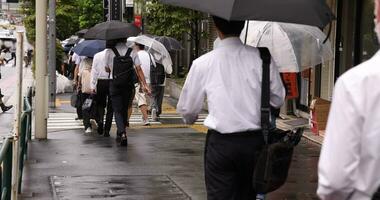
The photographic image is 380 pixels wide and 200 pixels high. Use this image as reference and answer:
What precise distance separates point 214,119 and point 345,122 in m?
1.86

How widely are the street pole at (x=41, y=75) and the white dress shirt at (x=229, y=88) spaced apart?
7.46 meters

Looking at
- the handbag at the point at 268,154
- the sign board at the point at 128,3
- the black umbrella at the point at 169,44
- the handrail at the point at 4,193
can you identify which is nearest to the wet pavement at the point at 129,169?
the handrail at the point at 4,193

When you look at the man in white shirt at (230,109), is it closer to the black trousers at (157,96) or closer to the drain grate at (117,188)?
the drain grate at (117,188)

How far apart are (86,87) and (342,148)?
10.8 meters

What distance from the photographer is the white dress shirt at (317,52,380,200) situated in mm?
2611

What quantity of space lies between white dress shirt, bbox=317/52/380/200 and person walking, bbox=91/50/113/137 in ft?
28.8

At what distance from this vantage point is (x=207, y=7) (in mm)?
4586

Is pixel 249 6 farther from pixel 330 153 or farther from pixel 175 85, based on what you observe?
pixel 175 85

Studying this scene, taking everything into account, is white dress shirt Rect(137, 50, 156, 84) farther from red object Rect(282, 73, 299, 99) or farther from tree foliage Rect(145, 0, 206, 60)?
tree foliage Rect(145, 0, 206, 60)

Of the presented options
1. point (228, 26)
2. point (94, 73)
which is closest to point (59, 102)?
point (94, 73)

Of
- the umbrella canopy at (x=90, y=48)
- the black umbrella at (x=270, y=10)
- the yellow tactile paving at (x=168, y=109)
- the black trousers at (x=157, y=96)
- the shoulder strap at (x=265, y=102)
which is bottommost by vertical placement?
the yellow tactile paving at (x=168, y=109)

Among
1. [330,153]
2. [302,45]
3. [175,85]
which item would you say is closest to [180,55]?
[175,85]

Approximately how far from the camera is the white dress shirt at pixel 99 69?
1144 cm

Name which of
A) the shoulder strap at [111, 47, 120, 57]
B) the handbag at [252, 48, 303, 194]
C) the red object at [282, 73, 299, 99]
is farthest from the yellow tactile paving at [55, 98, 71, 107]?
the handbag at [252, 48, 303, 194]
